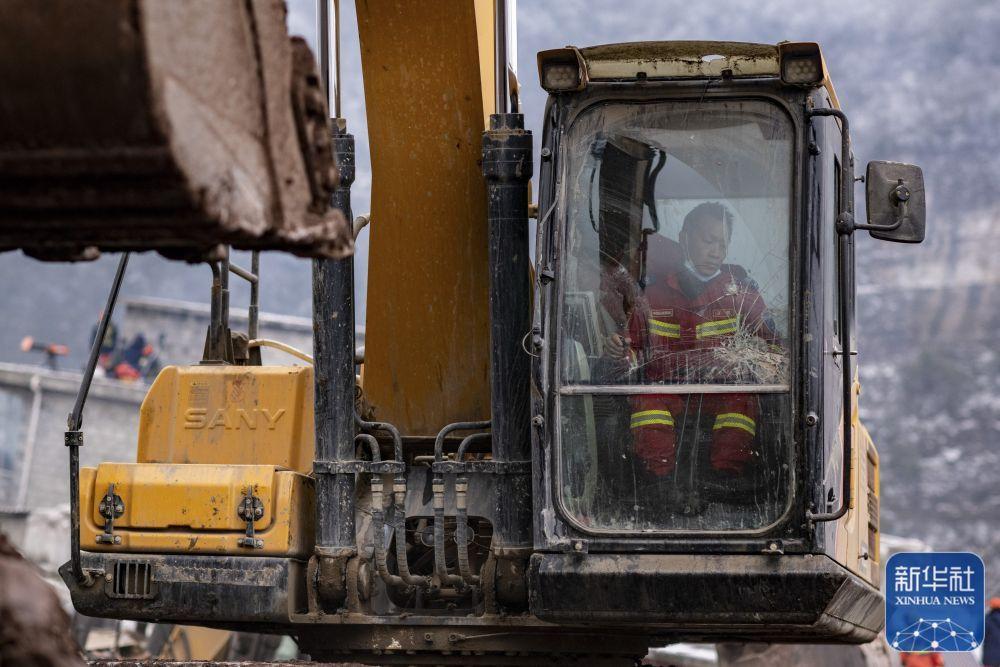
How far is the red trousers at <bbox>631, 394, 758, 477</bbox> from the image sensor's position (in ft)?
15.1

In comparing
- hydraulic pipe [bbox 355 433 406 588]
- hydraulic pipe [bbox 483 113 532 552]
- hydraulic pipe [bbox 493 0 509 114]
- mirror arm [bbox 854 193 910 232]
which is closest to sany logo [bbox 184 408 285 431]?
hydraulic pipe [bbox 355 433 406 588]

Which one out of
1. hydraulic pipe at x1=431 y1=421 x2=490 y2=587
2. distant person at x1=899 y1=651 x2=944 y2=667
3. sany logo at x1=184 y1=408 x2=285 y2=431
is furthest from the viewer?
distant person at x1=899 y1=651 x2=944 y2=667

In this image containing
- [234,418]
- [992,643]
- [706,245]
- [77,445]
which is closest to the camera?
[706,245]

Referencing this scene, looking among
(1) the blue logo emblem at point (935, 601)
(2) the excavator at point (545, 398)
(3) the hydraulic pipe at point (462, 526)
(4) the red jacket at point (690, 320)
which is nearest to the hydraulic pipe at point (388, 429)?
(2) the excavator at point (545, 398)

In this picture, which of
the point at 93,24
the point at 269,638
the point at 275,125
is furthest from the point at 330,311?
the point at 269,638

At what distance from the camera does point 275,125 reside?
2.35 meters

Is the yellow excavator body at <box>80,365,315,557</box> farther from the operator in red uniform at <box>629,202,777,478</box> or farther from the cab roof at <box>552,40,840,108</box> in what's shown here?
the cab roof at <box>552,40,840,108</box>

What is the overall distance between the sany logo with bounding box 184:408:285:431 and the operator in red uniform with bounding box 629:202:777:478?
153 cm

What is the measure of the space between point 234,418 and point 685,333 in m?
1.82

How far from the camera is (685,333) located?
462 cm

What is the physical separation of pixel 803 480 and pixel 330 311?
66.8 inches

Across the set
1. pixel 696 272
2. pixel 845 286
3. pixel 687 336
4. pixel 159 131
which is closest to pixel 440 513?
Answer: pixel 687 336

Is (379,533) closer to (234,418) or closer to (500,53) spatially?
(234,418)

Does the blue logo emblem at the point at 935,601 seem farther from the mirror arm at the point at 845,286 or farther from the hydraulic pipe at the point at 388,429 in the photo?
the hydraulic pipe at the point at 388,429
